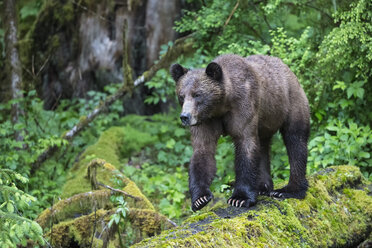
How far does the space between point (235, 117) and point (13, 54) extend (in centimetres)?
621

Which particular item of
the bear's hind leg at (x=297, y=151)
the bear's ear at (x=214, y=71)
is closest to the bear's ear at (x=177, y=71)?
the bear's ear at (x=214, y=71)

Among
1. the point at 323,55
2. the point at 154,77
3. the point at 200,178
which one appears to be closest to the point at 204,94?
the point at 200,178

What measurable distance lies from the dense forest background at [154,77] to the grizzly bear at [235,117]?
0.61 meters

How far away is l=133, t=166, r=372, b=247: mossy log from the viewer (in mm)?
4055

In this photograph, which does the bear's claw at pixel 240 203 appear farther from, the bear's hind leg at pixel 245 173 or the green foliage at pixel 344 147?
the green foliage at pixel 344 147

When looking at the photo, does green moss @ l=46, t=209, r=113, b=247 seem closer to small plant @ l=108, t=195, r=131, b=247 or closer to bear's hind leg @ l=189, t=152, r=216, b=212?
small plant @ l=108, t=195, r=131, b=247

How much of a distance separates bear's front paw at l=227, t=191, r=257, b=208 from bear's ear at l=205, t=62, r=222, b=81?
1.35 meters

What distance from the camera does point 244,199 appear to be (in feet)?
17.0

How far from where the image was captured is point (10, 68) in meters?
9.96

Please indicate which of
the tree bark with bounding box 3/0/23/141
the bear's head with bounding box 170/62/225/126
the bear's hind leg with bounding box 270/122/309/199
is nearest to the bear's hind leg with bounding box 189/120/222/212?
the bear's head with bounding box 170/62/225/126

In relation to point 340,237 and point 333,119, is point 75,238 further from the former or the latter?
point 333,119

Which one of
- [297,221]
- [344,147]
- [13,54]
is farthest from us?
[13,54]

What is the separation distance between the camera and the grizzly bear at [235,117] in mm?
5293

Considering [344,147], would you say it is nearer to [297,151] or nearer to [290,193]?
[297,151]
